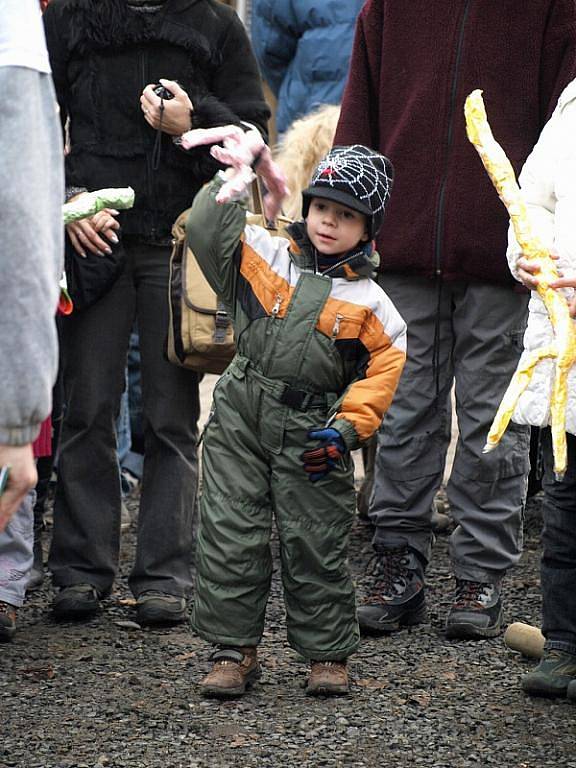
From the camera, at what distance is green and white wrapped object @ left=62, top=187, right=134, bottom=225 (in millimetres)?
4215

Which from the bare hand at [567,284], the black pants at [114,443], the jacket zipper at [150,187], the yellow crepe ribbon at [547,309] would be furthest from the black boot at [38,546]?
the bare hand at [567,284]

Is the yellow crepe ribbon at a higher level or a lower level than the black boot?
higher

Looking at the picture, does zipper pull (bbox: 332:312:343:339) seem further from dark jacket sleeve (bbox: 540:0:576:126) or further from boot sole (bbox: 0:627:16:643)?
boot sole (bbox: 0:627:16:643)

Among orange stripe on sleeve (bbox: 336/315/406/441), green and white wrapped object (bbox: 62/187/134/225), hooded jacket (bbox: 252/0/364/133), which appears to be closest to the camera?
orange stripe on sleeve (bbox: 336/315/406/441)

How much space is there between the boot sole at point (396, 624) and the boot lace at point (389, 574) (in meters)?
0.08

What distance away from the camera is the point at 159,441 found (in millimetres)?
4781

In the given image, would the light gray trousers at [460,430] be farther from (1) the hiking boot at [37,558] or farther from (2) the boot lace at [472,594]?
(1) the hiking boot at [37,558]

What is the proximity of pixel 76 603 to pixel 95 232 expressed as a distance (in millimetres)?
1212

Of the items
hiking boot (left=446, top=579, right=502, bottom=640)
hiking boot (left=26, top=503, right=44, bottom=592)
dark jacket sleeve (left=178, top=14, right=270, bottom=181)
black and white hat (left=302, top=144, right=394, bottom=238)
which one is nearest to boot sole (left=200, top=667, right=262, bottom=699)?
hiking boot (left=446, top=579, right=502, bottom=640)

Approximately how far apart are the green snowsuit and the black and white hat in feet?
0.42

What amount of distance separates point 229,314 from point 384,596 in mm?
1161

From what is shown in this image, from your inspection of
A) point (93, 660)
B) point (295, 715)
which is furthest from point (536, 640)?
point (93, 660)

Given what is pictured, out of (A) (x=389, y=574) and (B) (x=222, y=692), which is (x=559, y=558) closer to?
(A) (x=389, y=574)

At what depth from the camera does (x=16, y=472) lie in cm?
227
